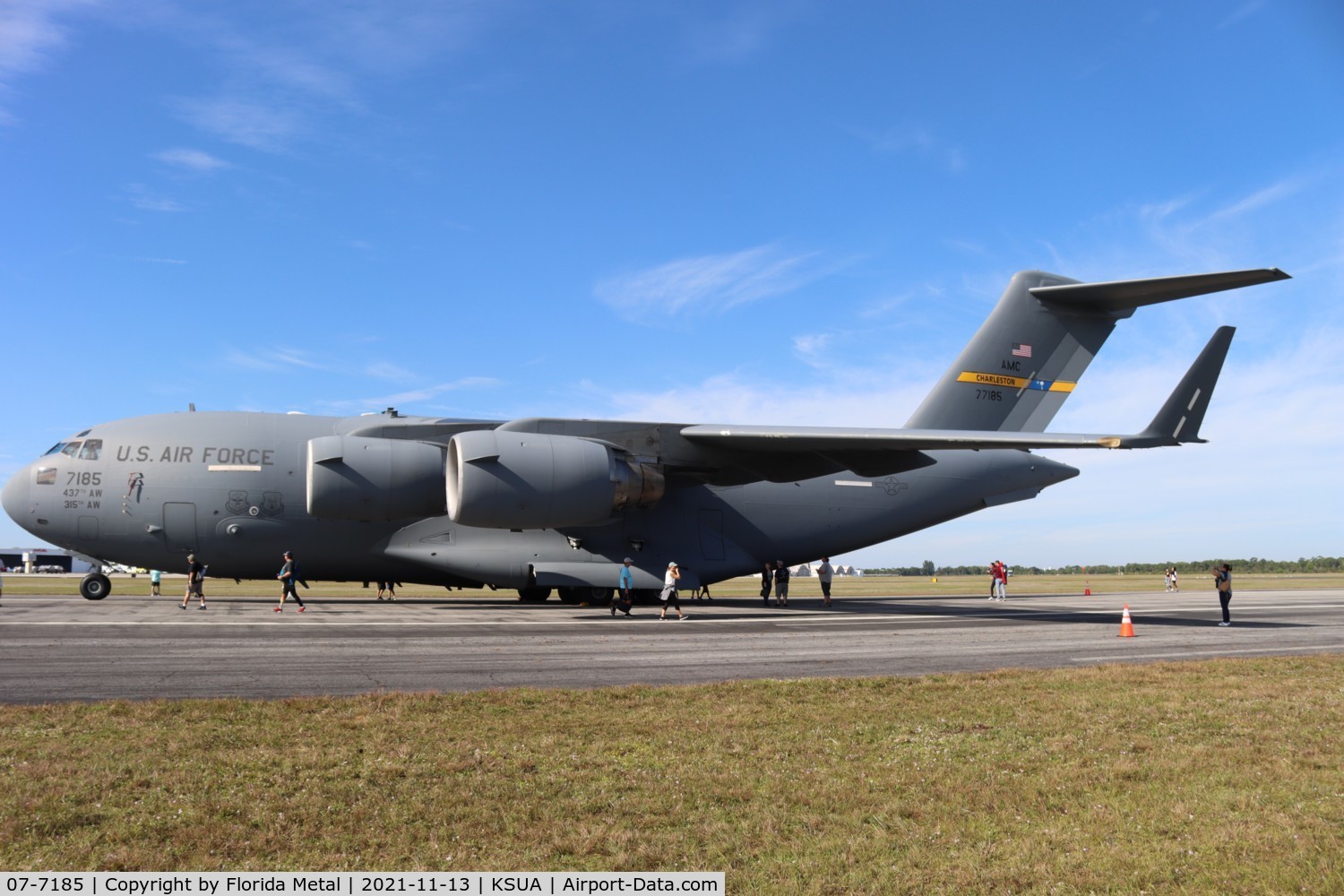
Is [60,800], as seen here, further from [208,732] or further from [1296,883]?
[1296,883]

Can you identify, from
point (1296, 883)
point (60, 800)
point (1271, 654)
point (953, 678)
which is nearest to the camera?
point (1296, 883)

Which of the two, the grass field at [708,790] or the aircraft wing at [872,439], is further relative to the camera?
the aircraft wing at [872,439]

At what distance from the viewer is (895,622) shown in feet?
59.9

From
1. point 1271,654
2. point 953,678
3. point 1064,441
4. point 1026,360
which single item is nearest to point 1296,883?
point 953,678

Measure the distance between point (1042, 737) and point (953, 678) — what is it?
2.95m

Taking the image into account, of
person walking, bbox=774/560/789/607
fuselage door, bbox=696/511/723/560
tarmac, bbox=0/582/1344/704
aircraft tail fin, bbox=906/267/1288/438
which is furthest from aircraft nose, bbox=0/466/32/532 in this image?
aircraft tail fin, bbox=906/267/1288/438

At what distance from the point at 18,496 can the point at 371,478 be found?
796cm

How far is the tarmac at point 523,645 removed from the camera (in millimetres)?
9172

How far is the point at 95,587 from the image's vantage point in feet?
71.6

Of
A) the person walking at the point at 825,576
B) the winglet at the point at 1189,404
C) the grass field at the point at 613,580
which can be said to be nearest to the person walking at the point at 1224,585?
the winglet at the point at 1189,404

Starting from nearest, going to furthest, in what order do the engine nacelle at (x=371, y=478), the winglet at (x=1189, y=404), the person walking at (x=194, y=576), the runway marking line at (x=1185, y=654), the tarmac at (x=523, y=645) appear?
the tarmac at (x=523, y=645), the runway marking line at (x=1185, y=654), the winglet at (x=1189, y=404), the engine nacelle at (x=371, y=478), the person walking at (x=194, y=576)

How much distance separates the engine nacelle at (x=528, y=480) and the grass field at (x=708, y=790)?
9.49m

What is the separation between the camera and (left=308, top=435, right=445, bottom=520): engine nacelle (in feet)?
60.7

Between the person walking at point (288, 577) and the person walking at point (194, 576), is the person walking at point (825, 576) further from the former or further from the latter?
the person walking at point (194, 576)
